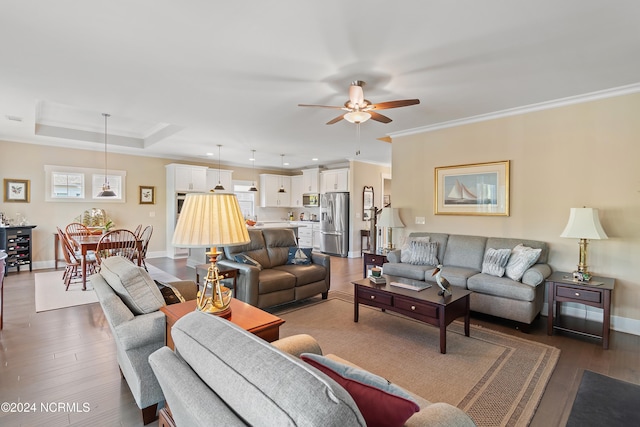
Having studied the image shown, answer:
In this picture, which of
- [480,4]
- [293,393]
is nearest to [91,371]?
[293,393]

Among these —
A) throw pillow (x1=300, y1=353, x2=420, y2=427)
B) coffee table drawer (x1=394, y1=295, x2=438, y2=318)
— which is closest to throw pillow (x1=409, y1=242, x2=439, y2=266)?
coffee table drawer (x1=394, y1=295, x2=438, y2=318)

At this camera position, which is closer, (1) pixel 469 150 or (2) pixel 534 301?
(2) pixel 534 301

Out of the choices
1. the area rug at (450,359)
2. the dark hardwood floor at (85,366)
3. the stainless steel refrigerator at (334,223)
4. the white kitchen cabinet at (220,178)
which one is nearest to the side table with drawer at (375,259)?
the area rug at (450,359)

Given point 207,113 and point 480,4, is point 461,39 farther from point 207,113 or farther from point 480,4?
point 207,113

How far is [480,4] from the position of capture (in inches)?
79.7

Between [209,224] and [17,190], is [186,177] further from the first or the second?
[209,224]

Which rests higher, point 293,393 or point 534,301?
point 293,393

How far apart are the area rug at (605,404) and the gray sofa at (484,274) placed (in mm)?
1662

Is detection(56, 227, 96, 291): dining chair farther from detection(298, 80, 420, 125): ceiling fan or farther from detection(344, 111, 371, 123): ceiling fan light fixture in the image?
detection(344, 111, 371, 123): ceiling fan light fixture

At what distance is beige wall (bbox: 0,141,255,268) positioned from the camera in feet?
19.7

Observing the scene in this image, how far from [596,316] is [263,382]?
439 centimetres

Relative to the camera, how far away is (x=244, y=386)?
75cm

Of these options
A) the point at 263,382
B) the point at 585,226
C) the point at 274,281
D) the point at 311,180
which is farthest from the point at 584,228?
the point at 311,180

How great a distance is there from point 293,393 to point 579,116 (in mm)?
4590
